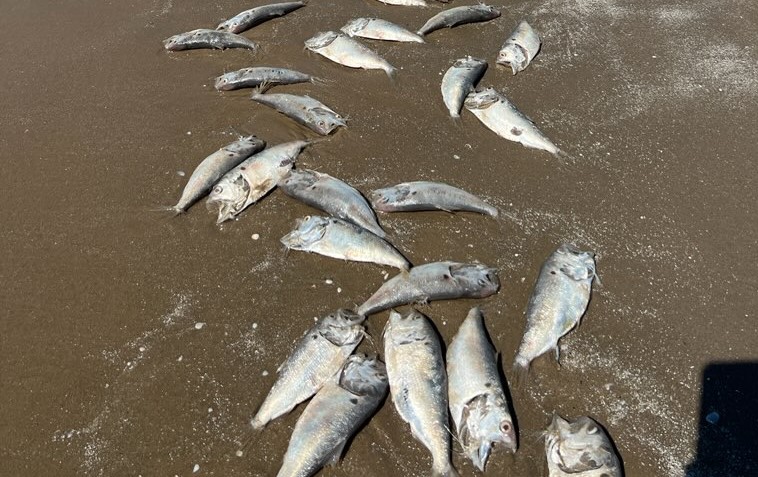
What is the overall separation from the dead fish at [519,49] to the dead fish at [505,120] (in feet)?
2.66

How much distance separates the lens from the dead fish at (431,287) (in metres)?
4.07

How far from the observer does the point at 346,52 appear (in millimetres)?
6555

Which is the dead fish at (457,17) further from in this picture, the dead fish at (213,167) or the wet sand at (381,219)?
the dead fish at (213,167)

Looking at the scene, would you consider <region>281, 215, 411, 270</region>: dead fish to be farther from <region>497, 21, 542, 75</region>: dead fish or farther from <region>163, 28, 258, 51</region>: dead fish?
<region>163, 28, 258, 51</region>: dead fish

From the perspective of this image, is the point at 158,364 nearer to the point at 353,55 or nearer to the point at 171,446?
the point at 171,446

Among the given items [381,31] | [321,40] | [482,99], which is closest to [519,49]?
[482,99]

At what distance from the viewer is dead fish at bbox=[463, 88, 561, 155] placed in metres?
5.43

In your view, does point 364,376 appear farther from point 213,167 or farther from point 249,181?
point 213,167

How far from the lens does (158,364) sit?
3.85 meters

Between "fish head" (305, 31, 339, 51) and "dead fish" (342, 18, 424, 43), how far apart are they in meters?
0.40

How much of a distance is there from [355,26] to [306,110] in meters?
2.22

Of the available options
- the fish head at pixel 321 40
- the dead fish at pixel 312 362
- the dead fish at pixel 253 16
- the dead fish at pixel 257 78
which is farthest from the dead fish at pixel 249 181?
the dead fish at pixel 253 16

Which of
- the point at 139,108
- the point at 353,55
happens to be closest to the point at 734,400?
the point at 353,55

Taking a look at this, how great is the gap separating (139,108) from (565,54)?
5817 millimetres
